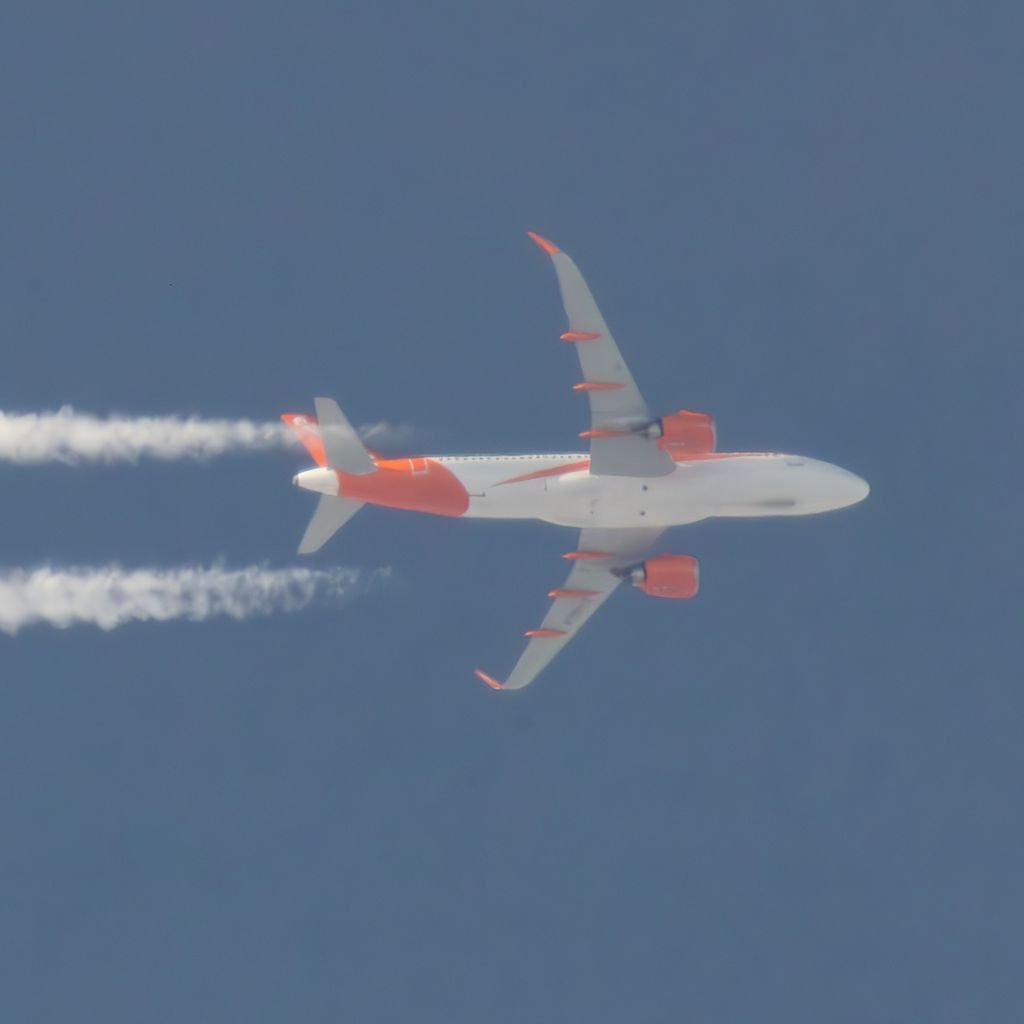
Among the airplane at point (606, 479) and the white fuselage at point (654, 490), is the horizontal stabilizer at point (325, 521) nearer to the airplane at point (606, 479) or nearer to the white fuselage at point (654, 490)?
the airplane at point (606, 479)

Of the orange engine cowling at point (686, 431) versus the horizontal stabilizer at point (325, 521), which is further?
the horizontal stabilizer at point (325, 521)

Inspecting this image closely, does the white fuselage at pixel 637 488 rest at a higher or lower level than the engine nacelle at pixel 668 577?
higher

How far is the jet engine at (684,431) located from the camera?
7038 cm

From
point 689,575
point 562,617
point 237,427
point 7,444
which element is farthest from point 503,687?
point 7,444

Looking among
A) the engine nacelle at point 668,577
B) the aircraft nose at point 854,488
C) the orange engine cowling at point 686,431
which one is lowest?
the engine nacelle at point 668,577

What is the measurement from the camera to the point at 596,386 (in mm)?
69750

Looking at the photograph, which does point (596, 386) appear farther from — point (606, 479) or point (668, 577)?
point (668, 577)

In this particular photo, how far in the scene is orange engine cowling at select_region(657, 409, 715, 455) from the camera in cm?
7044

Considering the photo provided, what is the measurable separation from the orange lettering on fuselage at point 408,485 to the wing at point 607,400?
4718 mm

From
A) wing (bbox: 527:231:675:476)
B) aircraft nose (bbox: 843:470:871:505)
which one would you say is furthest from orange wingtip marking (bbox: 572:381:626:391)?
aircraft nose (bbox: 843:470:871:505)

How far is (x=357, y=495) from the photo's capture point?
70.9 metres

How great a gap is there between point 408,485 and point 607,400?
703 centimetres

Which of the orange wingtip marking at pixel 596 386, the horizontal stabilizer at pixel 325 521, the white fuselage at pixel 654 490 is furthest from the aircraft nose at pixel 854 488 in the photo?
the horizontal stabilizer at pixel 325 521

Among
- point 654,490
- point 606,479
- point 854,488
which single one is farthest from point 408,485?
point 854,488
